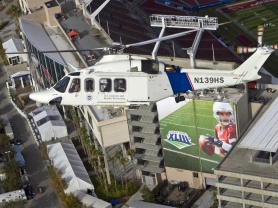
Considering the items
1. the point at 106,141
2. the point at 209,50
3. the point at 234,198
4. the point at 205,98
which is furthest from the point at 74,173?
the point at 209,50

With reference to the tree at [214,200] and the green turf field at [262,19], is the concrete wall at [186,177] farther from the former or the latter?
the green turf field at [262,19]

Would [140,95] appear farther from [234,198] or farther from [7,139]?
[7,139]

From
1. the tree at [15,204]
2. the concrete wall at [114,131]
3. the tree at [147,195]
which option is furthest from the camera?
the concrete wall at [114,131]

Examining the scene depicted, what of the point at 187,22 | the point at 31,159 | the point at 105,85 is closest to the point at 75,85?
the point at 105,85

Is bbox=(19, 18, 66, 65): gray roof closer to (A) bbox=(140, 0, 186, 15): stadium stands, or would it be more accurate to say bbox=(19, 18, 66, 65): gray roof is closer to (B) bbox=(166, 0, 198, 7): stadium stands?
(A) bbox=(140, 0, 186, 15): stadium stands

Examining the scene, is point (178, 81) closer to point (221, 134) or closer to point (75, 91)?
point (75, 91)

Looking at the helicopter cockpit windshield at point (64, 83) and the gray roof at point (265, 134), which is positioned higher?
the helicopter cockpit windshield at point (64, 83)

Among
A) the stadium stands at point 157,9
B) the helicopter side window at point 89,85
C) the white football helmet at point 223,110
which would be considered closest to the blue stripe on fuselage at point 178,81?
the helicopter side window at point 89,85
